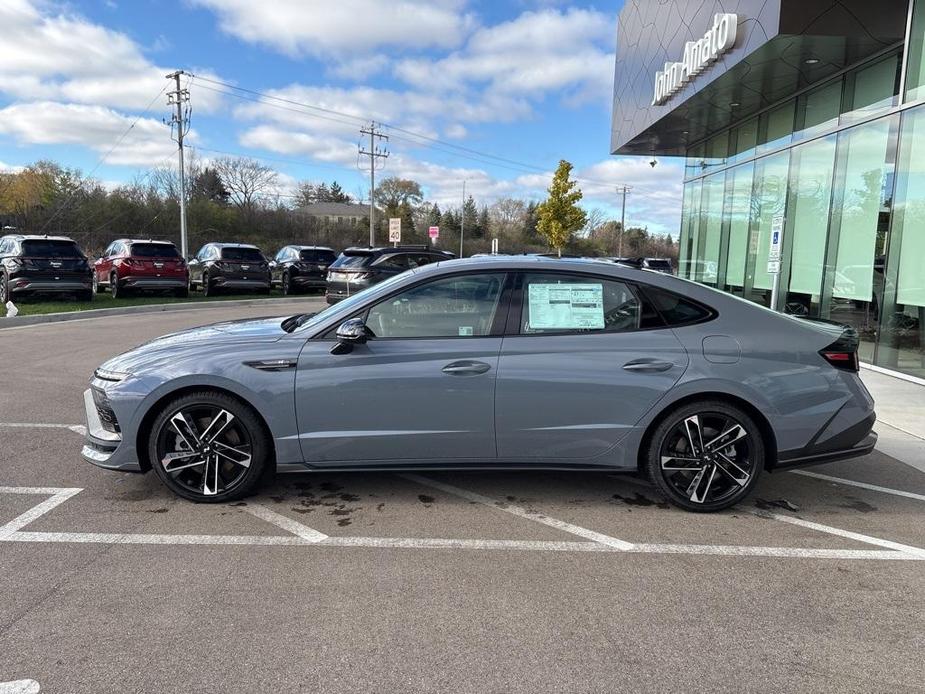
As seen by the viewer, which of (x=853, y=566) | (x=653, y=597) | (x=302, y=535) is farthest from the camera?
(x=302, y=535)

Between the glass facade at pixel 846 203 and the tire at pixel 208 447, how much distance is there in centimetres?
908

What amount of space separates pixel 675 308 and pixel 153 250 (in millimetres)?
18678

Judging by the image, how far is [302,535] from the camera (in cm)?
378

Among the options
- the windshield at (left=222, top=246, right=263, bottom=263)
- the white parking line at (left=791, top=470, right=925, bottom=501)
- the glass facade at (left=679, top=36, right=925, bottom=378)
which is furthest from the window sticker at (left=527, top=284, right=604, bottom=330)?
the windshield at (left=222, top=246, right=263, bottom=263)

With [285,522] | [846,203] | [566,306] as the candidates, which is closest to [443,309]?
[566,306]

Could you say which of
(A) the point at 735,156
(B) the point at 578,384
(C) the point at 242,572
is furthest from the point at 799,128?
(C) the point at 242,572

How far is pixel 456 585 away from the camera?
3244 millimetres

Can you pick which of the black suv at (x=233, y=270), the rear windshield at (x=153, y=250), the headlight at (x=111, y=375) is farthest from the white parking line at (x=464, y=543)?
the black suv at (x=233, y=270)

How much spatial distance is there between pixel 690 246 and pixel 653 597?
18.3 m

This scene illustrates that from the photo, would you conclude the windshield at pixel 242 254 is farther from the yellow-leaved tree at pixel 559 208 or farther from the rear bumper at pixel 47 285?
the yellow-leaved tree at pixel 559 208

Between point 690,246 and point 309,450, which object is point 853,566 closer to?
point 309,450

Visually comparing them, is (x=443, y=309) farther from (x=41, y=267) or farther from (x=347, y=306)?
(x=41, y=267)

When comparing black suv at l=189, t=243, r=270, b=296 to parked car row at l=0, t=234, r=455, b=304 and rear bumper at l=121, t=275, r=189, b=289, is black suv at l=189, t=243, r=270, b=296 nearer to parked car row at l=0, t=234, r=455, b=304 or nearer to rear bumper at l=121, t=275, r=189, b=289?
parked car row at l=0, t=234, r=455, b=304

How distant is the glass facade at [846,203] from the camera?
364 inches
